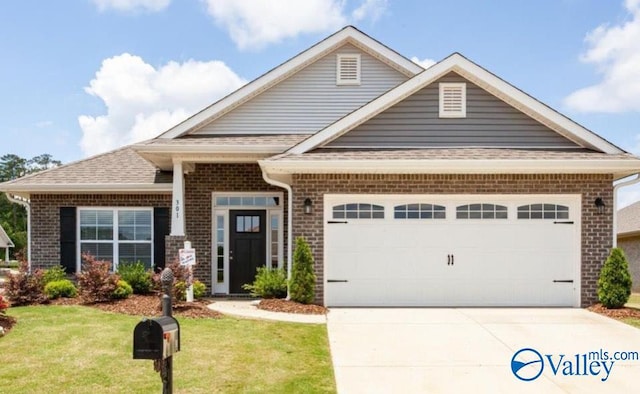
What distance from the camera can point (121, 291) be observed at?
10508 mm

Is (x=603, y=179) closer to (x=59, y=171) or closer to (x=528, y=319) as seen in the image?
(x=528, y=319)

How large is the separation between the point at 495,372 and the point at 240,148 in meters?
7.07

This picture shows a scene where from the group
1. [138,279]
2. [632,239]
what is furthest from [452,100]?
[632,239]

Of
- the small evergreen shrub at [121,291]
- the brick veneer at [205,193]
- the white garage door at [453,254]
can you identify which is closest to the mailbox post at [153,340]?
the white garage door at [453,254]

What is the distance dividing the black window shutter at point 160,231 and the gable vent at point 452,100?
23.4 feet

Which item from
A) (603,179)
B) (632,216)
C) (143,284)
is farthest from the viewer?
(632,216)

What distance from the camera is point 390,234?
10.6 metres

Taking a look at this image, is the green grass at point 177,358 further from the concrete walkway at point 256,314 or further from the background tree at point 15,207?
the background tree at point 15,207

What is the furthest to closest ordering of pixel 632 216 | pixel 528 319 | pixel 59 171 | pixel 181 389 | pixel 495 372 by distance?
pixel 632 216 < pixel 59 171 < pixel 528 319 < pixel 495 372 < pixel 181 389

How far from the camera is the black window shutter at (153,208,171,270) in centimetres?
1264

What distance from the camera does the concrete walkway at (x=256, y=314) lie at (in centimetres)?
909

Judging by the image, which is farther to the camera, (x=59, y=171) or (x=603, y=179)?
(x=59, y=171)

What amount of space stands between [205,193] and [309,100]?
3.58 m

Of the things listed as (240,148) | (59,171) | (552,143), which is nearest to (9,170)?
(59,171)
